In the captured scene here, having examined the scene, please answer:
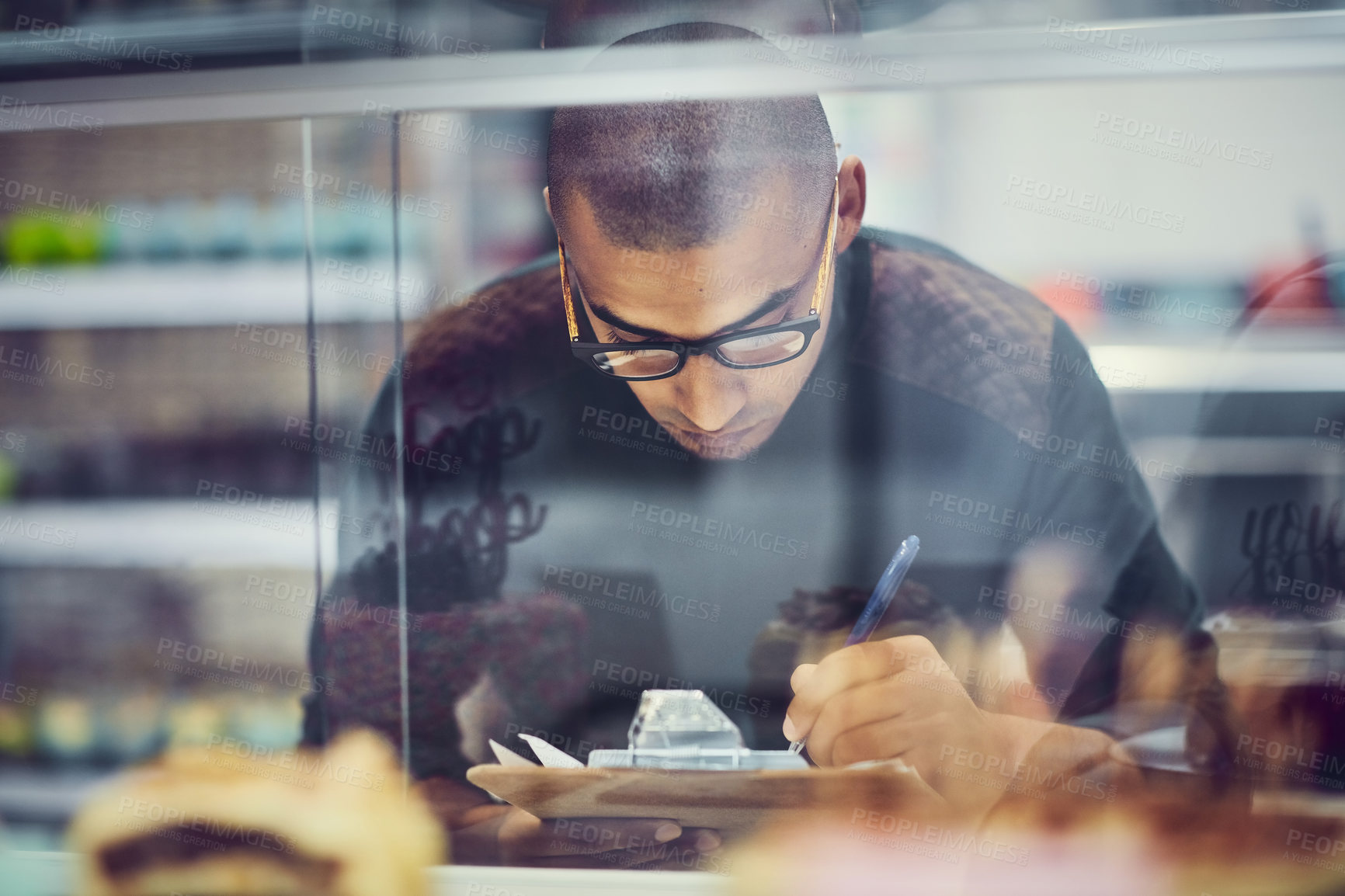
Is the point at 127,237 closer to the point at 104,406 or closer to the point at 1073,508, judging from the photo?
the point at 104,406

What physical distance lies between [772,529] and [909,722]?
333mm

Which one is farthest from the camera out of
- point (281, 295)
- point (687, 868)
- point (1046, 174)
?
point (281, 295)

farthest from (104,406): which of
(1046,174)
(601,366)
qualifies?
(1046,174)

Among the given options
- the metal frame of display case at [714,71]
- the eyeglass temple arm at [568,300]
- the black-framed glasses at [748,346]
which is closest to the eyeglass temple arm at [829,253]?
the black-framed glasses at [748,346]

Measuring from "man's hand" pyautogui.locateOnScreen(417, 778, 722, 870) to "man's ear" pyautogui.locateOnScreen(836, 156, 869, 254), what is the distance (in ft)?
2.87

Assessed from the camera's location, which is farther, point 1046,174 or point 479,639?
point 479,639

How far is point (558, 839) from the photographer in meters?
1.24

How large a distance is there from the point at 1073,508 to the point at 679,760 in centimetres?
67

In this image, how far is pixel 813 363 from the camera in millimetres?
1177

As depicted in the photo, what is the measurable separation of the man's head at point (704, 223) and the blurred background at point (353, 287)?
0.06m

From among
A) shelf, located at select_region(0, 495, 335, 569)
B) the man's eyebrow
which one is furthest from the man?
shelf, located at select_region(0, 495, 335, 569)

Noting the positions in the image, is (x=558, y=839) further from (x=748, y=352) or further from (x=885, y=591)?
(x=748, y=352)

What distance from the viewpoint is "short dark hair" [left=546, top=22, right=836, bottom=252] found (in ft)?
3.71

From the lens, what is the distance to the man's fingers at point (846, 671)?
1.18m
